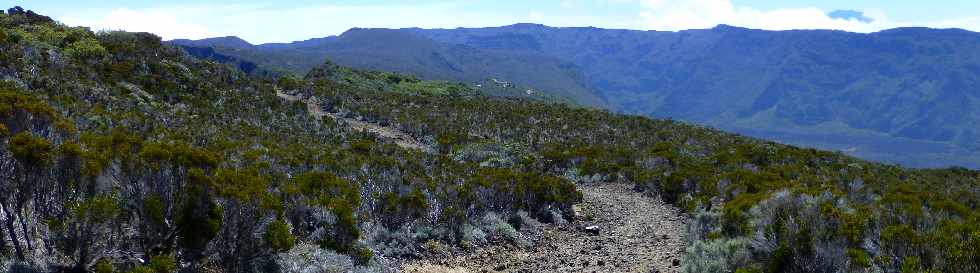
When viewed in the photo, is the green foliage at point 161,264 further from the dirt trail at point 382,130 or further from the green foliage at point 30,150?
the dirt trail at point 382,130

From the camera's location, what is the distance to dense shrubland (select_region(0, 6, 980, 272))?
6.48 metres

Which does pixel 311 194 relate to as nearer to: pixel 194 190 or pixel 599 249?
pixel 194 190

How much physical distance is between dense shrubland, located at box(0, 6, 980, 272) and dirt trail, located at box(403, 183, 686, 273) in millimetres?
460

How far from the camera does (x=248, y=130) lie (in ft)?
60.6

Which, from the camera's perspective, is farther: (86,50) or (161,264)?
(86,50)

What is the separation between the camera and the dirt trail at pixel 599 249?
31.6ft

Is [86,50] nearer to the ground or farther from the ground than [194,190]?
farther from the ground

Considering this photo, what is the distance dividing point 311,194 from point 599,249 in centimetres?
487

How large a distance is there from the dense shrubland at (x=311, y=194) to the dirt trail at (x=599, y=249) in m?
0.46

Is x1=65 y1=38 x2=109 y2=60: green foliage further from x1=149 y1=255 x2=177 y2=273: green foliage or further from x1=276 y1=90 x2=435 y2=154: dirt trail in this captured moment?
x1=149 y1=255 x2=177 y2=273: green foliage

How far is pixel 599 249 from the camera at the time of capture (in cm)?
1093

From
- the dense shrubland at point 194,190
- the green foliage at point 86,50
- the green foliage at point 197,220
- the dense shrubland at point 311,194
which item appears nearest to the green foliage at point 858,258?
the dense shrubland at point 311,194

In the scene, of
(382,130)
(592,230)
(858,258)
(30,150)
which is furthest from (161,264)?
(382,130)

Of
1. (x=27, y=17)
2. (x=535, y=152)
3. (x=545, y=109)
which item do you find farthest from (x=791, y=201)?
(x=27, y=17)
